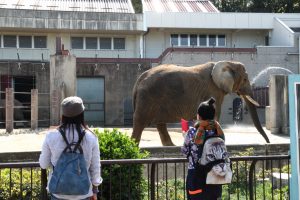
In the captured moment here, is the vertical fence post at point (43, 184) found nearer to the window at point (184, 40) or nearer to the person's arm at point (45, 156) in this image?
the person's arm at point (45, 156)

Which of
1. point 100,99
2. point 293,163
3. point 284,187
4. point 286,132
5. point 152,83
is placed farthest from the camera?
point 100,99

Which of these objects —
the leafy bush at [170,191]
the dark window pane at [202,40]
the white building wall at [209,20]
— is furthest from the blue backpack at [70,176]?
the dark window pane at [202,40]

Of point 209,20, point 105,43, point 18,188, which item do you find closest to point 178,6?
point 209,20

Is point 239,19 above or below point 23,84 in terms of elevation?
above

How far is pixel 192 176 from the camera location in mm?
4984

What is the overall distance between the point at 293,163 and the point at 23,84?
83.7 feet

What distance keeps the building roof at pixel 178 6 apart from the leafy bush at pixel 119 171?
29877mm

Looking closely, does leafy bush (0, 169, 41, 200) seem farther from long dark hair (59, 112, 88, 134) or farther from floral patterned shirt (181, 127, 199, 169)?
floral patterned shirt (181, 127, 199, 169)

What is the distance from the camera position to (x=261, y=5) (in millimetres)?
49031

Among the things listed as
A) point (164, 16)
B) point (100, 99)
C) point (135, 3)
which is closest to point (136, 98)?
point (100, 99)

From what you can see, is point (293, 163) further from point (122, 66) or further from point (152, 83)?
point (122, 66)

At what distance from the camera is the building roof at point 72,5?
3591 centimetres

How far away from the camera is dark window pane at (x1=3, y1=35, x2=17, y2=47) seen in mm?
34625

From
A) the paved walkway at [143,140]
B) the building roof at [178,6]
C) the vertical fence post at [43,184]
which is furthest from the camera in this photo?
the building roof at [178,6]
